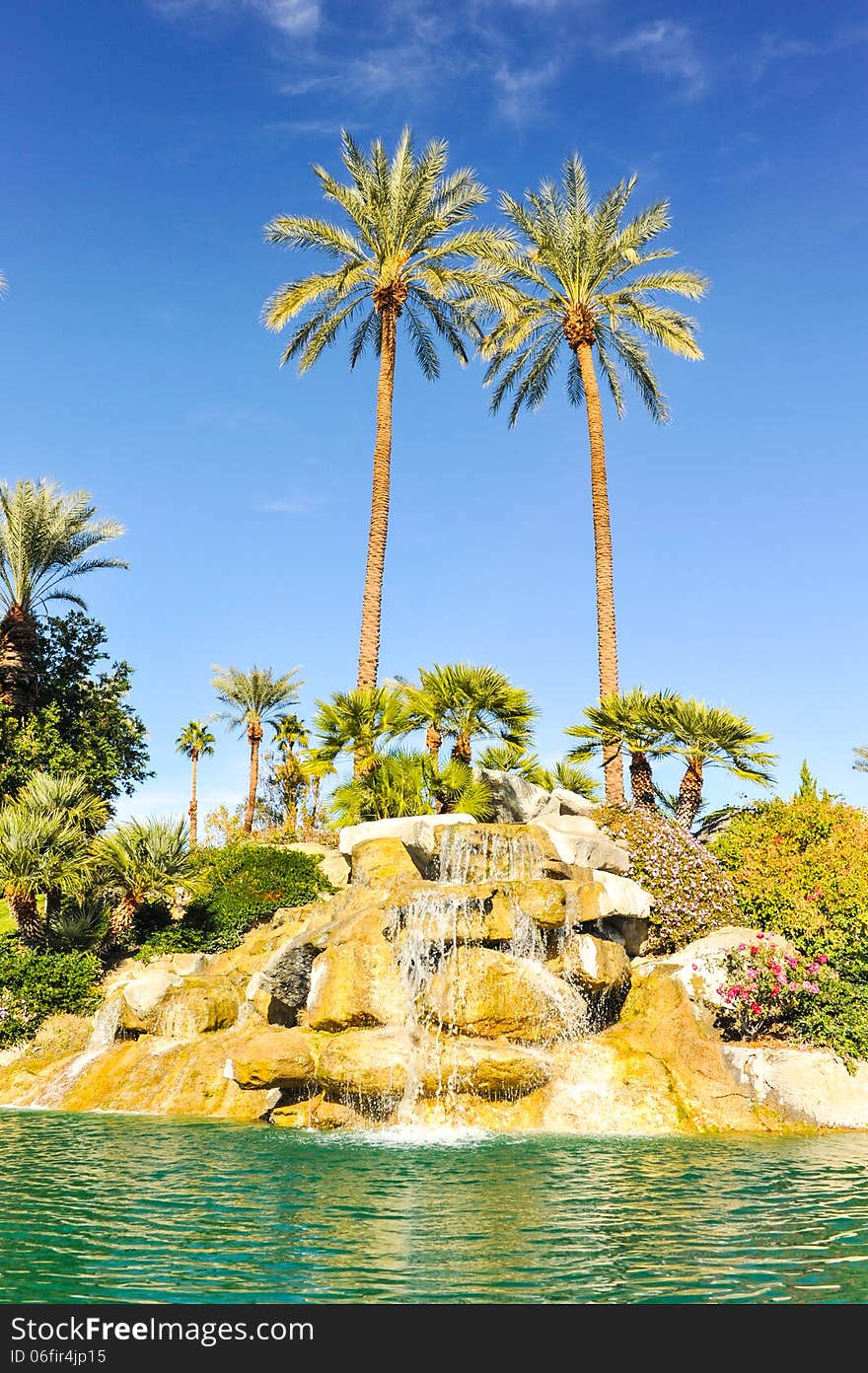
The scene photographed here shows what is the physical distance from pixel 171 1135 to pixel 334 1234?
6.36 metres

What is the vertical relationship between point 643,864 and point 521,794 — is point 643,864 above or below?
below

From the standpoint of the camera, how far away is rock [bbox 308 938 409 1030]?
1420cm

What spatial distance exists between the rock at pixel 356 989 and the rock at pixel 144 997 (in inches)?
182

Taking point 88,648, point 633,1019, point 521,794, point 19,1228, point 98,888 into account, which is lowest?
point 19,1228

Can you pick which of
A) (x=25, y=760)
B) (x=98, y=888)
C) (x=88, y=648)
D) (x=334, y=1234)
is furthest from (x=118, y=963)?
(x=334, y=1234)

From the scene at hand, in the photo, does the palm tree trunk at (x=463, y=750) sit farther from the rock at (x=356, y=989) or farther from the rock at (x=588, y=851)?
the rock at (x=356, y=989)

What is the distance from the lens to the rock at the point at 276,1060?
14023 millimetres

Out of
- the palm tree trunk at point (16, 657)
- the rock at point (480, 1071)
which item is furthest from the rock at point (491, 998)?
the palm tree trunk at point (16, 657)

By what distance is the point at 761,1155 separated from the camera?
35.8 feet

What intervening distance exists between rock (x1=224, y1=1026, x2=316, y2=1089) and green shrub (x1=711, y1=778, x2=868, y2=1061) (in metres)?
7.30

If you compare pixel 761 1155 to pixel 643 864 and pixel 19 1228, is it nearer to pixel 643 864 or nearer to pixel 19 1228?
pixel 19 1228

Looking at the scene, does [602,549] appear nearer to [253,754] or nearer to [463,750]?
[463,750]

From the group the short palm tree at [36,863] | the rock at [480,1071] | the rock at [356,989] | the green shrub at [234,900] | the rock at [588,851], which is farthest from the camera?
the green shrub at [234,900]

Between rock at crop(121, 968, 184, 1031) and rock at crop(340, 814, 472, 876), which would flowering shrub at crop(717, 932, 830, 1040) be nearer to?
rock at crop(340, 814, 472, 876)
